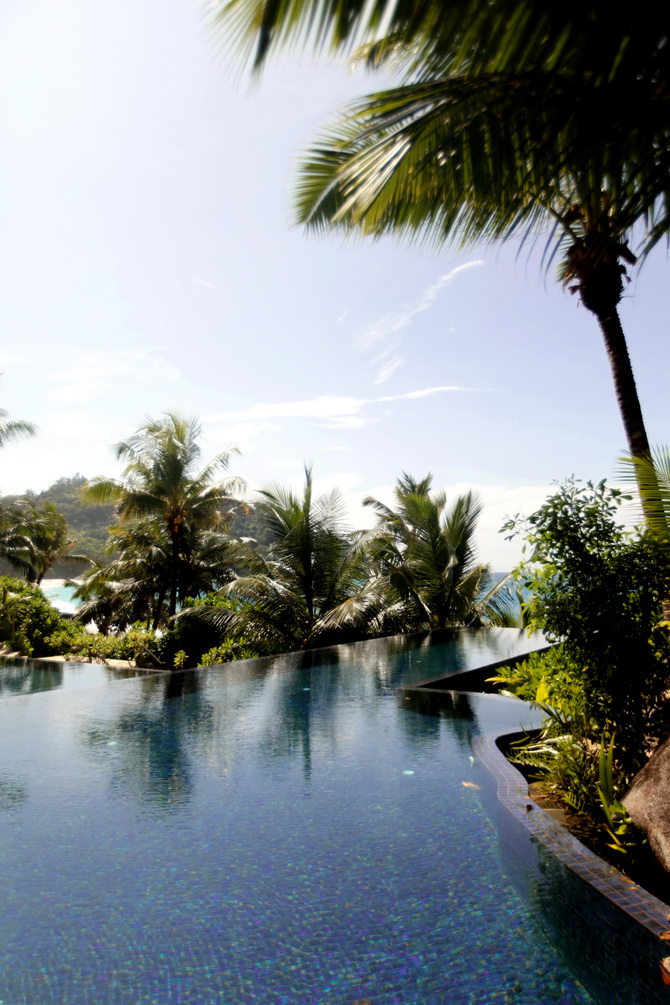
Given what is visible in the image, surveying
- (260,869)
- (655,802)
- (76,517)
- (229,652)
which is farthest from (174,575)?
(76,517)

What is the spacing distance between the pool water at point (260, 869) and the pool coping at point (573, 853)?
0.17 metres

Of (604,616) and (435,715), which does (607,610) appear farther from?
(435,715)

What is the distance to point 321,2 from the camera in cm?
196

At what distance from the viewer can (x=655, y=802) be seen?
275 centimetres

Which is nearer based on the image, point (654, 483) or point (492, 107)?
point (492, 107)

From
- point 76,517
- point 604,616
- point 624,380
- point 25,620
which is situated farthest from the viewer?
point 76,517

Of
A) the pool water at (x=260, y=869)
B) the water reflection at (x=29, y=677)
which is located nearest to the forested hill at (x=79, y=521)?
the water reflection at (x=29, y=677)

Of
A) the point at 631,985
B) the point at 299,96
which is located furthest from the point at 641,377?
the point at 631,985

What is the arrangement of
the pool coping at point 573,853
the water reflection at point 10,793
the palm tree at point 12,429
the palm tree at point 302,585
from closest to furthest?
the pool coping at point 573,853
the water reflection at point 10,793
the palm tree at point 302,585
the palm tree at point 12,429

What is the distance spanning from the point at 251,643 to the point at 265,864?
8846mm

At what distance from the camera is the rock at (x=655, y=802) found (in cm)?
265

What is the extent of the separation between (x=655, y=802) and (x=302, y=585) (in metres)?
9.63

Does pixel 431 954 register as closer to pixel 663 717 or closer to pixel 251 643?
pixel 663 717

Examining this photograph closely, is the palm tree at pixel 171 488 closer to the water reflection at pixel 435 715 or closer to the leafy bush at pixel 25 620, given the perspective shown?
the leafy bush at pixel 25 620
